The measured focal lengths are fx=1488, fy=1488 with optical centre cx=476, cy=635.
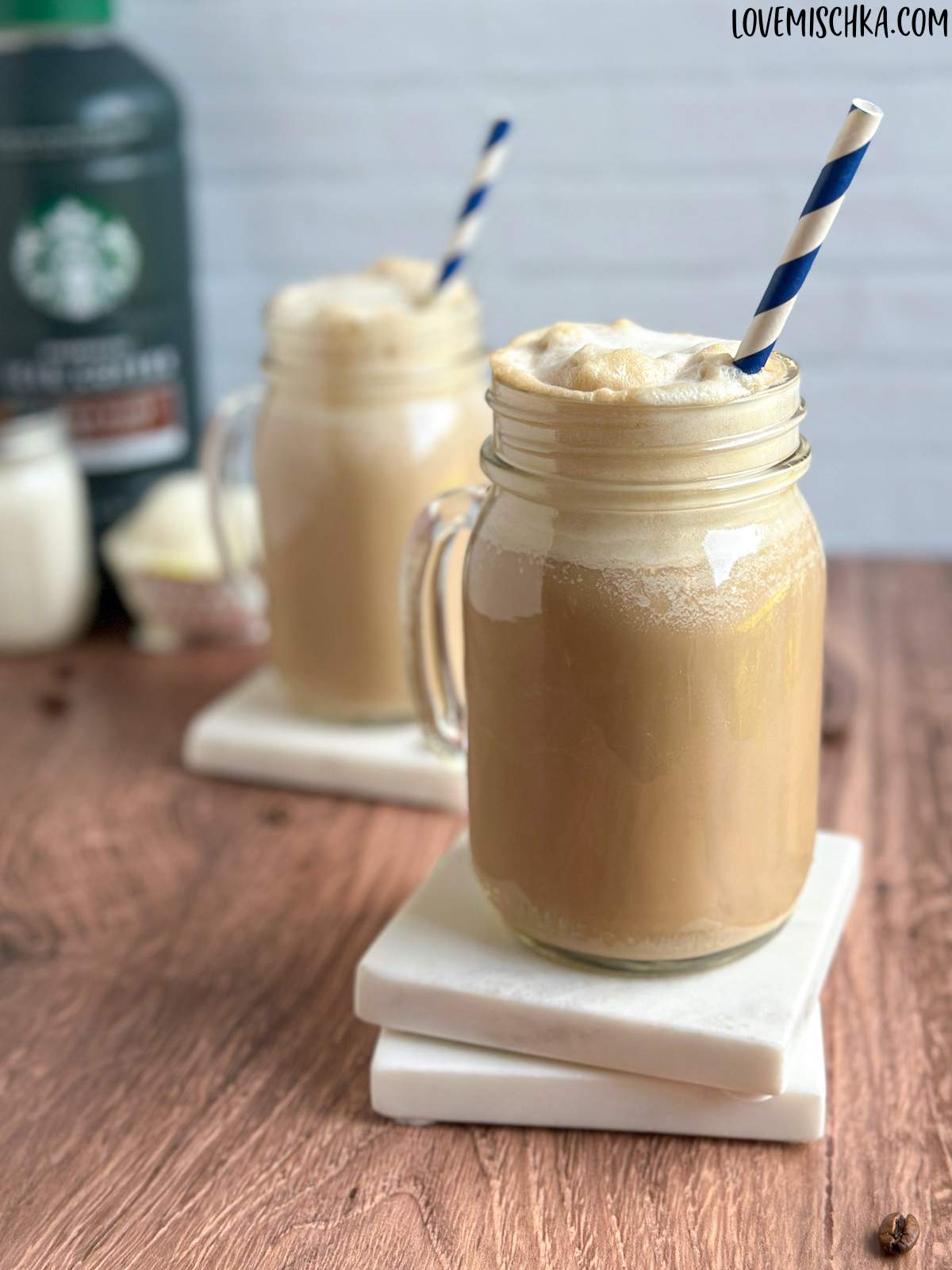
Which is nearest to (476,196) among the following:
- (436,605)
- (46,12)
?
(436,605)

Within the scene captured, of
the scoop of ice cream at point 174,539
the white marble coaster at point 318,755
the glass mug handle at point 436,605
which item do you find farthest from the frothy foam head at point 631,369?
the scoop of ice cream at point 174,539

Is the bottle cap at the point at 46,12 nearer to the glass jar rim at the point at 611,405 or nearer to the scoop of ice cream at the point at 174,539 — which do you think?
the scoop of ice cream at the point at 174,539

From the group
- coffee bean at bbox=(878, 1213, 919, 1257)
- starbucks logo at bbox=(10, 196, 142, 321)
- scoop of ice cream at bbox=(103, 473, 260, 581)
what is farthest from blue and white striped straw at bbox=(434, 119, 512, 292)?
coffee bean at bbox=(878, 1213, 919, 1257)

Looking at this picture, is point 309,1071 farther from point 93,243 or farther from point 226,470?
point 93,243

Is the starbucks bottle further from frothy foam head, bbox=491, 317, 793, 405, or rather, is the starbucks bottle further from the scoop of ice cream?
frothy foam head, bbox=491, 317, 793, 405

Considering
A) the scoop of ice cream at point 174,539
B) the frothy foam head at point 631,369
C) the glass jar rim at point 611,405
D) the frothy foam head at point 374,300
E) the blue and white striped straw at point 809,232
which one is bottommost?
the scoop of ice cream at point 174,539

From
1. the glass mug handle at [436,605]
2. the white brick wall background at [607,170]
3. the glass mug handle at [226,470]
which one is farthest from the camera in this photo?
the white brick wall background at [607,170]
